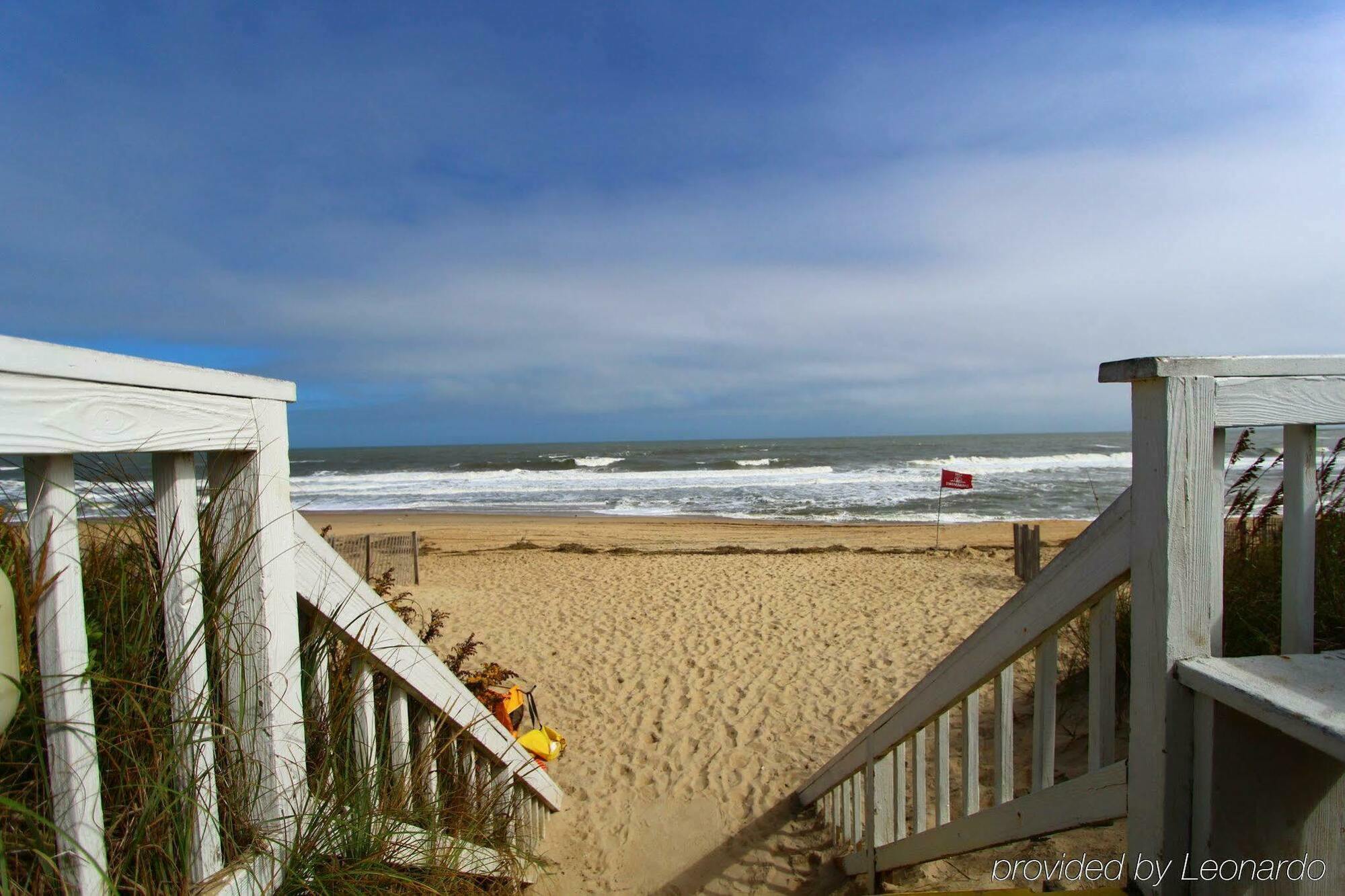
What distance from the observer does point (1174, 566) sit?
1193mm

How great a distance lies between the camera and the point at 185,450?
126 centimetres

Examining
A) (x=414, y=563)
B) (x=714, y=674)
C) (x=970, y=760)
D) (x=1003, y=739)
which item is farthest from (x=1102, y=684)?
(x=414, y=563)

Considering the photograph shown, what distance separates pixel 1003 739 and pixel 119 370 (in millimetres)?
2233

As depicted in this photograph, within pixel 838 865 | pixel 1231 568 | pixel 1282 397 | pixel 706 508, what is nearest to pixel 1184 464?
pixel 1282 397

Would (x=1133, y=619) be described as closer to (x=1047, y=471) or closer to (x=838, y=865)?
(x=838, y=865)

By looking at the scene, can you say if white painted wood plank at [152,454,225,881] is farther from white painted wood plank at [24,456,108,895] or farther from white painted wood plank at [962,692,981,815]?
white painted wood plank at [962,692,981,815]

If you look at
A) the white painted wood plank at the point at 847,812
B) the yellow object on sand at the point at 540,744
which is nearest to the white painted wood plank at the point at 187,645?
the white painted wood plank at the point at 847,812

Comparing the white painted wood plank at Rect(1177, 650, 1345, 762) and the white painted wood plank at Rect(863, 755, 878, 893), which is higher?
the white painted wood plank at Rect(1177, 650, 1345, 762)

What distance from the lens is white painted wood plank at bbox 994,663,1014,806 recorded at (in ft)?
6.22

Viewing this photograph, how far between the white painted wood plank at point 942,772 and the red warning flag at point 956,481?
1270 cm

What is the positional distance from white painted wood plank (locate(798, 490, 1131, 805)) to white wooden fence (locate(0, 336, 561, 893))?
4.87ft

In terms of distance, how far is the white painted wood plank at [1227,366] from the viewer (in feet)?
3.92

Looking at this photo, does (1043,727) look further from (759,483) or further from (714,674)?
(759,483)

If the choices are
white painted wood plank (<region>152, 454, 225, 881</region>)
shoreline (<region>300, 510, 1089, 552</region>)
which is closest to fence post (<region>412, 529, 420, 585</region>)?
shoreline (<region>300, 510, 1089, 552</region>)
